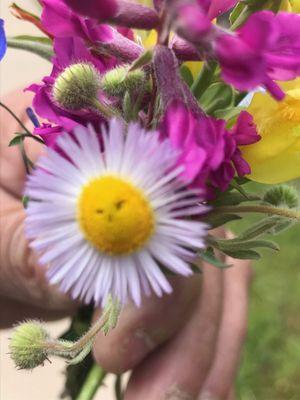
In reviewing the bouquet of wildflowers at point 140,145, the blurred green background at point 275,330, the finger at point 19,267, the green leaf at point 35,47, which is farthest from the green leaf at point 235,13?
the blurred green background at point 275,330

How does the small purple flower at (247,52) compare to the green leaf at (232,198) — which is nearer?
the small purple flower at (247,52)

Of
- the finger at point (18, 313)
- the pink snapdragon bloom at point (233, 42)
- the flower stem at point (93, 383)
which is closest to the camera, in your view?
the pink snapdragon bloom at point (233, 42)

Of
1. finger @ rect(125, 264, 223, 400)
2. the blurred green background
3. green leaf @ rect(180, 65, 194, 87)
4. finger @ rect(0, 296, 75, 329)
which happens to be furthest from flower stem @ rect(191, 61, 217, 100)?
the blurred green background

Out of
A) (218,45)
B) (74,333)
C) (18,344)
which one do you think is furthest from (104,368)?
(218,45)

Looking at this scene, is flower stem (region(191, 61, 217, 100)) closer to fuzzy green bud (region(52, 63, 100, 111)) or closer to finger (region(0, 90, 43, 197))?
fuzzy green bud (region(52, 63, 100, 111))

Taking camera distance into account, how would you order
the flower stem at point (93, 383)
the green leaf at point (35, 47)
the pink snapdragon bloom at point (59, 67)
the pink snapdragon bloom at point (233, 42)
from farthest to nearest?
the flower stem at point (93, 383) → the green leaf at point (35, 47) → the pink snapdragon bloom at point (59, 67) → the pink snapdragon bloom at point (233, 42)

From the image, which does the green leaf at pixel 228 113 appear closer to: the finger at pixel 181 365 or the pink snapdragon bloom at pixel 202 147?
the pink snapdragon bloom at pixel 202 147

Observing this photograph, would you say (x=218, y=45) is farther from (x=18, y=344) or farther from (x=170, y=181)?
(x=18, y=344)
